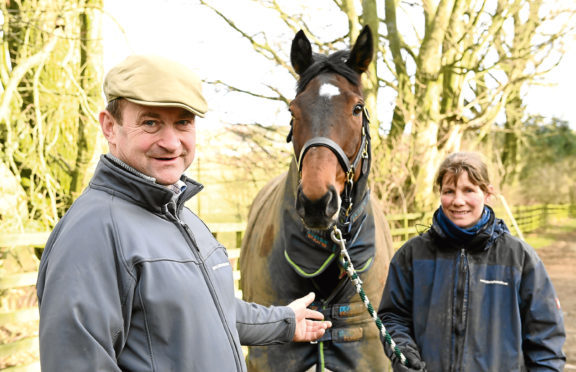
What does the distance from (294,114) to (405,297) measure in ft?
3.89

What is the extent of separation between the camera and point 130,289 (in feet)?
4.47

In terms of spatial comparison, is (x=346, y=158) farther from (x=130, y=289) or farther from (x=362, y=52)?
(x=130, y=289)

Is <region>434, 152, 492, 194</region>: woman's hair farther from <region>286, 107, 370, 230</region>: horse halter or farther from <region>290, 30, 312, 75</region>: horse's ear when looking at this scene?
<region>290, 30, 312, 75</region>: horse's ear

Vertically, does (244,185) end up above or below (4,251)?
above

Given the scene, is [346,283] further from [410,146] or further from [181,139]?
[410,146]

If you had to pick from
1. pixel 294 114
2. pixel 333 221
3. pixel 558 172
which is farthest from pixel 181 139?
pixel 558 172

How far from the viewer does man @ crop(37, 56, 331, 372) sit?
1284 mm

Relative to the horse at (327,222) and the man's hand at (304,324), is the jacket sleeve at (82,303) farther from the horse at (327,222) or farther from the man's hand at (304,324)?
the horse at (327,222)

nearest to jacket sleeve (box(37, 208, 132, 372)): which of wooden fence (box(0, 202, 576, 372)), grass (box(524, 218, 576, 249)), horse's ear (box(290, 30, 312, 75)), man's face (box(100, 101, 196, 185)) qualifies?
man's face (box(100, 101, 196, 185))

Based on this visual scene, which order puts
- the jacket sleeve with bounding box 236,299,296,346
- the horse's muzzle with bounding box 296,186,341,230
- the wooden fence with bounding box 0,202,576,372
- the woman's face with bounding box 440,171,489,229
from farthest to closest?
the wooden fence with bounding box 0,202,576,372
the horse's muzzle with bounding box 296,186,341,230
the woman's face with bounding box 440,171,489,229
the jacket sleeve with bounding box 236,299,296,346

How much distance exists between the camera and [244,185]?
10.4 m

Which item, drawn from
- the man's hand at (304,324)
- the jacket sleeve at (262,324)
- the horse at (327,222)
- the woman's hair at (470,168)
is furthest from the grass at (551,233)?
the jacket sleeve at (262,324)

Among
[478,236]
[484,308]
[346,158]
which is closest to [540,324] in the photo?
[484,308]

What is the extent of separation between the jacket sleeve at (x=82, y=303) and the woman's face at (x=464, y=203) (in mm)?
1591
